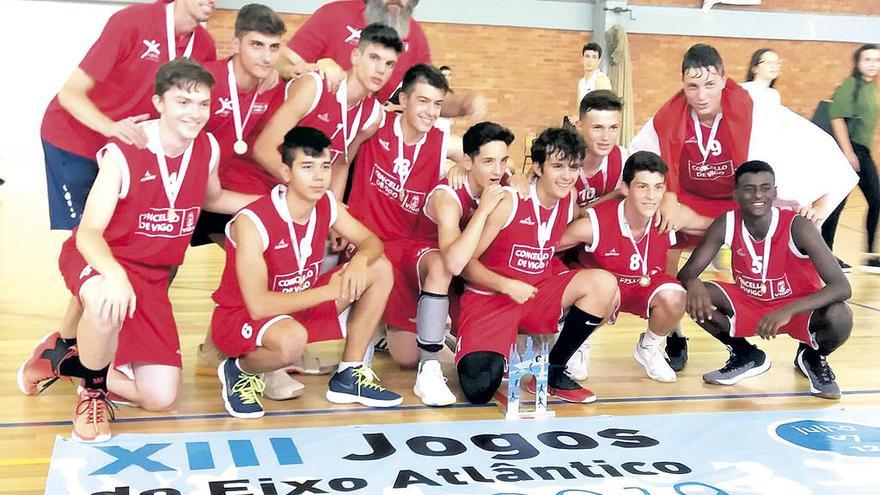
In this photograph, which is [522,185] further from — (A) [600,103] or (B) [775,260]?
(B) [775,260]

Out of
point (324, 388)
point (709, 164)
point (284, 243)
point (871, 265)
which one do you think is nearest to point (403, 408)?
point (324, 388)

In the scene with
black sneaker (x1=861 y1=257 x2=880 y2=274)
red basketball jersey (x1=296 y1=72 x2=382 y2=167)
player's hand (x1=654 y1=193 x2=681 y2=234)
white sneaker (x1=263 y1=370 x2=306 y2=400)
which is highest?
red basketball jersey (x1=296 y1=72 x2=382 y2=167)

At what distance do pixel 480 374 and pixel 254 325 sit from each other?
936 millimetres

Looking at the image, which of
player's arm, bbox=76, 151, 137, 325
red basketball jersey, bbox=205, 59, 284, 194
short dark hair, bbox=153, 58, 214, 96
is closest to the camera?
player's arm, bbox=76, 151, 137, 325

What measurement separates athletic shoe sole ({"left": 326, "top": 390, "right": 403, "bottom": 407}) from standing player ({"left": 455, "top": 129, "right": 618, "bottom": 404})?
0.31 metres

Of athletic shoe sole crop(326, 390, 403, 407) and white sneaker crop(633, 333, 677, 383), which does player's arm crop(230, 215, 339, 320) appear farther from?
white sneaker crop(633, 333, 677, 383)

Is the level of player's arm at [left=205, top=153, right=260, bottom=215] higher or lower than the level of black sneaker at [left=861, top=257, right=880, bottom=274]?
higher

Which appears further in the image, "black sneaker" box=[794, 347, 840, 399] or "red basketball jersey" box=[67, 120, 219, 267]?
"black sneaker" box=[794, 347, 840, 399]

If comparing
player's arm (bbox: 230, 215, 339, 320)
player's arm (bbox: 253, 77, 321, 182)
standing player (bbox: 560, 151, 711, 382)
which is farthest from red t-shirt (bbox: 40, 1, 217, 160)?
standing player (bbox: 560, 151, 711, 382)

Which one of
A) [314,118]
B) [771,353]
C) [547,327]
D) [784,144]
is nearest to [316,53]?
[314,118]

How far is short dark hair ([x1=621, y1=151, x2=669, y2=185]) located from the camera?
159 inches

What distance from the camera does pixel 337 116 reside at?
4148 mm

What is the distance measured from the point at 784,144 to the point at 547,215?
1.63 meters

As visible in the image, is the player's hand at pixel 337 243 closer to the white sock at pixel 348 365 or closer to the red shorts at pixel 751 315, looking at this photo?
the white sock at pixel 348 365
